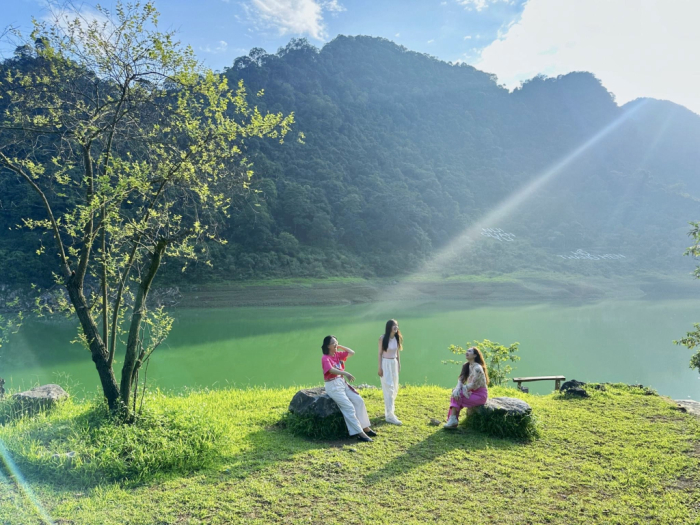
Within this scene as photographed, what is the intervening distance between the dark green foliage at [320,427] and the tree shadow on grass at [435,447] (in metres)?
0.86

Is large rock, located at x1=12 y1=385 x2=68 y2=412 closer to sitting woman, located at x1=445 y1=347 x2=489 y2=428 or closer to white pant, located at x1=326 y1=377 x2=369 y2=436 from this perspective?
white pant, located at x1=326 y1=377 x2=369 y2=436

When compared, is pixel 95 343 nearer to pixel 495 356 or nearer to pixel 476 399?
pixel 476 399

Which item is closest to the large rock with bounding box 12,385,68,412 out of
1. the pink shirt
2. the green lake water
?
the pink shirt

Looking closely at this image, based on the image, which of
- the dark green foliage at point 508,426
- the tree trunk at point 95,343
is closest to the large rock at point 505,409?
the dark green foliage at point 508,426

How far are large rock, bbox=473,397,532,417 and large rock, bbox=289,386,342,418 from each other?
184cm

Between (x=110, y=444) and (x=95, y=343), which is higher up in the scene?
(x=95, y=343)

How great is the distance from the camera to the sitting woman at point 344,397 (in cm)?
493

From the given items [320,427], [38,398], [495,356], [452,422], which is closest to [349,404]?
[320,427]

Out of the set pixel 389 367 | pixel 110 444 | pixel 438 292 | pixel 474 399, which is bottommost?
pixel 438 292

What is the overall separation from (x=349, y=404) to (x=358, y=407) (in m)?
0.17

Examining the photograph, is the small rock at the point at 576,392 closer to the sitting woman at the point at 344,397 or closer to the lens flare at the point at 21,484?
the sitting woman at the point at 344,397

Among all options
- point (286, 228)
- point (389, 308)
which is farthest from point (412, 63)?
point (389, 308)

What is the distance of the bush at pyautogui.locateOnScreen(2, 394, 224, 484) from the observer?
381 cm

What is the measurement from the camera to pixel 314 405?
5145 mm
